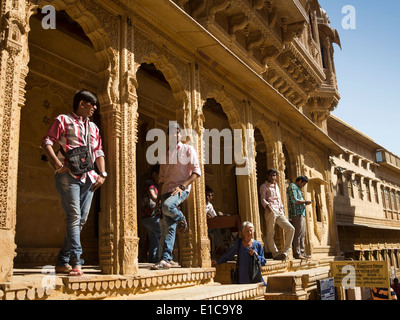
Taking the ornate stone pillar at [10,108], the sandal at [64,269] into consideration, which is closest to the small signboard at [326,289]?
the sandal at [64,269]

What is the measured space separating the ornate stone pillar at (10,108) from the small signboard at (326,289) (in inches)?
191

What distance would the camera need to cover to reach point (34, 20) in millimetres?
7203

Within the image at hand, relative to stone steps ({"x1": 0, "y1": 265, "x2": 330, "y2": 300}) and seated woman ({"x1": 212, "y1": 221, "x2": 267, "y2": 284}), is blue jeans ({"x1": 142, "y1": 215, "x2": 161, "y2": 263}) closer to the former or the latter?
stone steps ({"x1": 0, "y1": 265, "x2": 330, "y2": 300})

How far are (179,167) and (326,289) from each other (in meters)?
3.31

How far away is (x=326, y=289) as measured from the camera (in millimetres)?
7043

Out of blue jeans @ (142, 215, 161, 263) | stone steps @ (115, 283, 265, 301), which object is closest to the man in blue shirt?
blue jeans @ (142, 215, 161, 263)

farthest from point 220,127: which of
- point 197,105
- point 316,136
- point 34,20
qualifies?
point 34,20

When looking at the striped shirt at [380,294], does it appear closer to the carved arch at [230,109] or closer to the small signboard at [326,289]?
the small signboard at [326,289]

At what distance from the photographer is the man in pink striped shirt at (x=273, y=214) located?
878 cm

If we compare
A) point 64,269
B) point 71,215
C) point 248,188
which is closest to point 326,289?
point 248,188

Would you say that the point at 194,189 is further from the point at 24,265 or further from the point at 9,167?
the point at 9,167

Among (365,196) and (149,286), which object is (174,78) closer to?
(149,286)
